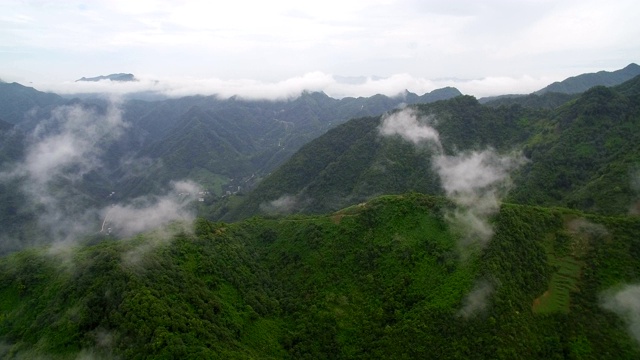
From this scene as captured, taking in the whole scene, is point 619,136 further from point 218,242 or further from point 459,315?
point 218,242

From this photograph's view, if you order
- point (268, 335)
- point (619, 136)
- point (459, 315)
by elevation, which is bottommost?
point (268, 335)

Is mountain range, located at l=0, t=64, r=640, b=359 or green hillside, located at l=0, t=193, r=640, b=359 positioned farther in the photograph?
mountain range, located at l=0, t=64, r=640, b=359

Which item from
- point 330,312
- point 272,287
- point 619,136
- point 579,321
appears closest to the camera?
point 579,321

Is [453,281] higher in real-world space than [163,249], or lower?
lower

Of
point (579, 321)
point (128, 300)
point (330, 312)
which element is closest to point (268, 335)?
point (330, 312)

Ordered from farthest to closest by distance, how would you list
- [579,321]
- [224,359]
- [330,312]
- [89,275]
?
1. [330,312]
2. [579,321]
3. [89,275]
4. [224,359]

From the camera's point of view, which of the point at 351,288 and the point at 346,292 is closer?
the point at 346,292

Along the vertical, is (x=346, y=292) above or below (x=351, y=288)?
below

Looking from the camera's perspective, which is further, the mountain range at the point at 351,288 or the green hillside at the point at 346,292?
the mountain range at the point at 351,288
